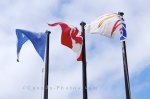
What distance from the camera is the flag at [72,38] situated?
2438 centimetres

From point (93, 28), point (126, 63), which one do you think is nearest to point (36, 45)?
point (93, 28)

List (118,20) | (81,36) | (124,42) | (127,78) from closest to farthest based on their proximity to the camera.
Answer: (127,78) → (124,42) → (118,20) → (81,36)

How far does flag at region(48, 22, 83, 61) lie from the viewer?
2438 centimetres

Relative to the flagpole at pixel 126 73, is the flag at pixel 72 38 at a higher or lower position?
higher

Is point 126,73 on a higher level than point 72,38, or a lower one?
lower

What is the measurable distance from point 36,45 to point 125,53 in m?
7.17

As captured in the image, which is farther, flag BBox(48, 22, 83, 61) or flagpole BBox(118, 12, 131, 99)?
flag BBox(48, 22, 83, 61)

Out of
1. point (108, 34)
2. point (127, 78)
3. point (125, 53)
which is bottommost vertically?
point (127, 78)

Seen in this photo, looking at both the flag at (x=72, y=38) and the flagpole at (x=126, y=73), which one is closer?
the flagpole at (x=126, y=73)

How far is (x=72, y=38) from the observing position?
24703mm

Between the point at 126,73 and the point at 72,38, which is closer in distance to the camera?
the point at 126,73

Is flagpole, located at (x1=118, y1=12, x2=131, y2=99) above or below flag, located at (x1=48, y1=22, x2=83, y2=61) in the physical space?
below

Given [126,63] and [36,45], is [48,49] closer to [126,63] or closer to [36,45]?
[36,45]

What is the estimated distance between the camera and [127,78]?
20109 mm
